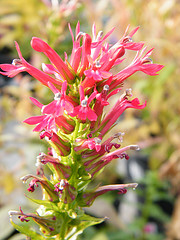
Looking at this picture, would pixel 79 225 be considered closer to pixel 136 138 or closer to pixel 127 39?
pixel 127 39

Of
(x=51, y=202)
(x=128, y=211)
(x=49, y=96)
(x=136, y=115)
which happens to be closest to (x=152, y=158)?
(x=128, y=211)

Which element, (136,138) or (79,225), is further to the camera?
(136,138)

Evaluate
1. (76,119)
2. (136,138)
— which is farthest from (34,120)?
(136,138)

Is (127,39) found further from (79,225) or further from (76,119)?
(79,225)

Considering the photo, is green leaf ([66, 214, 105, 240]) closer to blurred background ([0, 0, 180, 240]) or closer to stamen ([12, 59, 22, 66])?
stamen ([12, 59, 22, 66])

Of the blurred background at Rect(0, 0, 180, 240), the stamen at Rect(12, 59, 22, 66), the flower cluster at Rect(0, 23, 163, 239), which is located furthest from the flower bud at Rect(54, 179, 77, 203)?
the blurred background at Rect(0, 0, 180, 240)

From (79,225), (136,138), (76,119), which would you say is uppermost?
(76,119)

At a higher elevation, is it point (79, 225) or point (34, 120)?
point (34, 120)

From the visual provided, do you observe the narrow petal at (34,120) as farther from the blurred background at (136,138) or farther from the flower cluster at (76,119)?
the blurred background at (136,138)
